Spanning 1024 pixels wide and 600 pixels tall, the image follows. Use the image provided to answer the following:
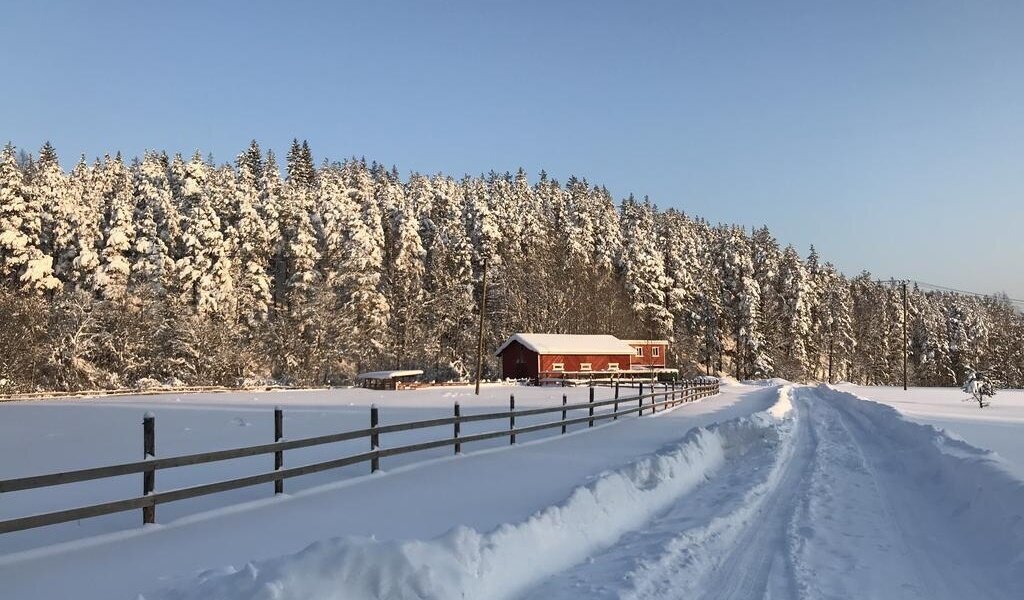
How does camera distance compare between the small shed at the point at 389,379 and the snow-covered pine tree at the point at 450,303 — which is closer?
the small shed at the point at 389,379

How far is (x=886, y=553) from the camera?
7531 mm

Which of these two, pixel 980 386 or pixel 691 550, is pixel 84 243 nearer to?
pixel 691 550

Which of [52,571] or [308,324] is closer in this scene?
[52,571]

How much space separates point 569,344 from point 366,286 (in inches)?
793

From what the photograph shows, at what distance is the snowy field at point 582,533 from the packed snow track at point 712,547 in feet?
0.08

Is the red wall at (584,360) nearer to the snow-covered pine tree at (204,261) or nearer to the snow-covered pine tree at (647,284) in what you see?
the snow-covered pine tree at (647,284)

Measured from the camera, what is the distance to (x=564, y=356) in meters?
62.0

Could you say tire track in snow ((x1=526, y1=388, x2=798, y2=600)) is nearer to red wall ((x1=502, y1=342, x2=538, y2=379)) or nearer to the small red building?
the small red building

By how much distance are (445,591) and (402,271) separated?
6660 cm

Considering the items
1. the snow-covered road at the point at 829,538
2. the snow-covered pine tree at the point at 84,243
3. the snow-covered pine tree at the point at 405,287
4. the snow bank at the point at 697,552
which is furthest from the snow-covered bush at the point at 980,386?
the snow-covered pine tree at the point at 84,243

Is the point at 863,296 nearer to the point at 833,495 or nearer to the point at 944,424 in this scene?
the point at 944,424

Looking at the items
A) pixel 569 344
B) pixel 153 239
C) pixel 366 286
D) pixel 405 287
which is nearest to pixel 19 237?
pixel 153 239

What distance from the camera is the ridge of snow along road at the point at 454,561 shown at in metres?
5.08

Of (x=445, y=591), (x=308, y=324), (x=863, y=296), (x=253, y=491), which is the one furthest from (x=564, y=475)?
(x=863, y=296)
